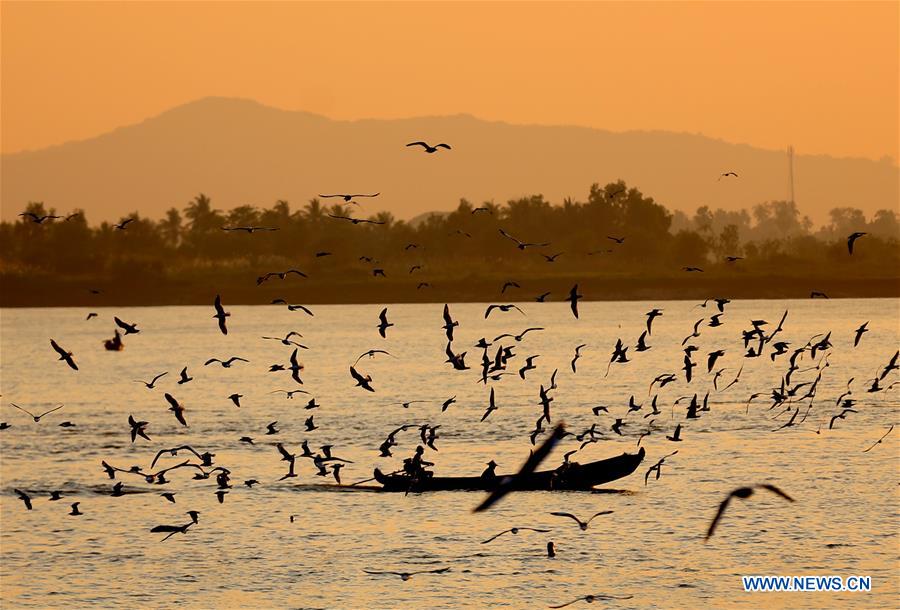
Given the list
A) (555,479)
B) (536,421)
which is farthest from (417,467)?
(536,421)

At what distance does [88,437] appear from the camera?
64438 millimetres

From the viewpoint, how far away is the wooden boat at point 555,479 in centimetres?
4272

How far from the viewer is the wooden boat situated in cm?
4272

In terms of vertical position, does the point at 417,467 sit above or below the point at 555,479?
above

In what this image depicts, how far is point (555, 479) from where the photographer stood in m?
43.8

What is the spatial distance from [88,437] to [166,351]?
288 ft

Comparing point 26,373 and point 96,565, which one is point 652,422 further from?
point 26,373

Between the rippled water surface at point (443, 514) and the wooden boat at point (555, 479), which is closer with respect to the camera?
the rippled water surface at point (443, 514)

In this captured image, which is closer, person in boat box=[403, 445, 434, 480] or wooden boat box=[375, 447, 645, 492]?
person in boat box=[403, 445, 434, 480]

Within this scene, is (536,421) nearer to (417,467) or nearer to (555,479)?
(555,479)

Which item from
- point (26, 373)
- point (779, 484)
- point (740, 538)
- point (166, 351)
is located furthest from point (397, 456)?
point (166, 351)

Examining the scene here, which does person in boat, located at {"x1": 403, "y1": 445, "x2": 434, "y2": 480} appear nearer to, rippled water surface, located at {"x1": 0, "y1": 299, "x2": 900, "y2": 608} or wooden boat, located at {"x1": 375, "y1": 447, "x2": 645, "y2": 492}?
wooden boat, located at {"x1": 375, "y1": 447, "x2": 645, "y2": 492}

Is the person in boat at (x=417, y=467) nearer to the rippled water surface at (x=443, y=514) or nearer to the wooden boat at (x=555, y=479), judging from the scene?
the wooden boat at (x=555, y=479)


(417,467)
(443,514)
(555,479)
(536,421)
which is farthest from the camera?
(536,421)
